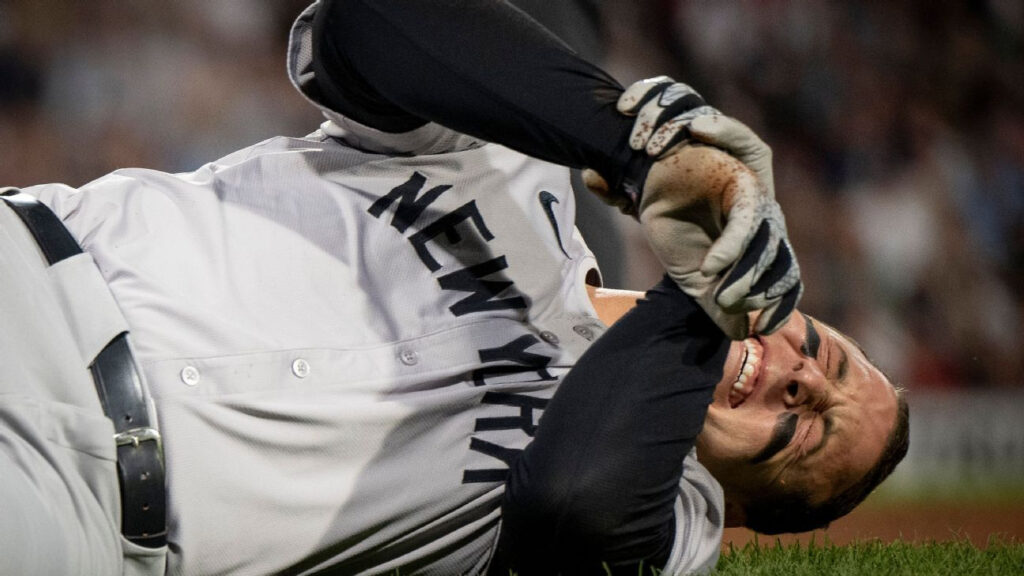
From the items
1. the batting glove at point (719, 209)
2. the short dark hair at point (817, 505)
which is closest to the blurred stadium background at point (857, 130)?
the short dark hair at point (817, 505)

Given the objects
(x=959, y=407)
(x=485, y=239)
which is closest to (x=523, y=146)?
(x=485, y=239)

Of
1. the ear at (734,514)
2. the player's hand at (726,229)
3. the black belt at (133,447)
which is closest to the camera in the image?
the player's hand at (726,229)

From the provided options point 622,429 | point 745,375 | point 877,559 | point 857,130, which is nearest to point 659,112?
point 622,429

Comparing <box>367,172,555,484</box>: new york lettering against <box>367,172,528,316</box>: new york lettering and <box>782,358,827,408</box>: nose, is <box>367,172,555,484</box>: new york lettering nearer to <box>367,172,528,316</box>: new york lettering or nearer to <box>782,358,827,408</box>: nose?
<box>367,172,528,316</box>: new york lettering

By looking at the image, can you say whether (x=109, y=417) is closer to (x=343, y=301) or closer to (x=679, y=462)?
(x=343, y=301)

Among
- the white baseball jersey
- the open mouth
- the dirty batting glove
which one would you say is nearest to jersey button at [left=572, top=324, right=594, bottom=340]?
the white baseball jersey

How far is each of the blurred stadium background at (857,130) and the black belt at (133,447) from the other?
109 inches

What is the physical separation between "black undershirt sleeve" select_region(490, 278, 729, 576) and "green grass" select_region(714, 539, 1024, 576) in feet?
0.91

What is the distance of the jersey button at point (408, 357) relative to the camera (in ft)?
3.79

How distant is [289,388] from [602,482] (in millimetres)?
338

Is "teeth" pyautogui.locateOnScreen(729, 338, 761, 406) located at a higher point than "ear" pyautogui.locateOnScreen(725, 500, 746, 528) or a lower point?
higher

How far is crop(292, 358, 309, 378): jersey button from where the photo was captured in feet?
3.64

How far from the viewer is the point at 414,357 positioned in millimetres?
1161

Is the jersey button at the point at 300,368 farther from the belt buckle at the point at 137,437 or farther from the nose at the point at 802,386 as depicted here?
the nose at the point at 802,386
